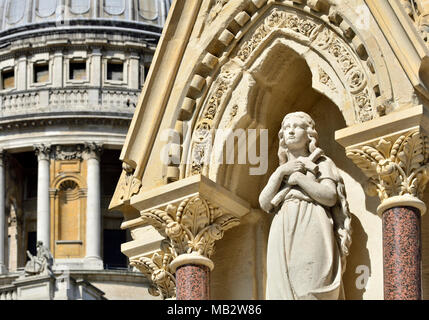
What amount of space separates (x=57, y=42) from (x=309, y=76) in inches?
3131

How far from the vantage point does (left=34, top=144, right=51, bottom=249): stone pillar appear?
314 ft

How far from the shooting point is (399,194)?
19.6 m

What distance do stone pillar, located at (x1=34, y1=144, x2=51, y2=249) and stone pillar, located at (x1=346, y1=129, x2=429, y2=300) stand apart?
75307mm

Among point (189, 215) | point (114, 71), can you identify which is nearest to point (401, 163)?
point (189, 215)

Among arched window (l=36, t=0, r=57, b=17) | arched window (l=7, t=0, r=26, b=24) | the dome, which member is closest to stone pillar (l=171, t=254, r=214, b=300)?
the dome

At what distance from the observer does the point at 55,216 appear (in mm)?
96750

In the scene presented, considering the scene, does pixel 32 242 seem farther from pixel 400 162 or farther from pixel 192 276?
pixel 400 162

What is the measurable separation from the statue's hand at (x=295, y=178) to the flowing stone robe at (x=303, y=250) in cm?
7

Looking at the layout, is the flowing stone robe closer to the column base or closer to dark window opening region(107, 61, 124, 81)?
the column base

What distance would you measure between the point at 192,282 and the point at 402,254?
2512 millimetres

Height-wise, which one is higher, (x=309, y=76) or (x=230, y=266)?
(x=309, y=76)
